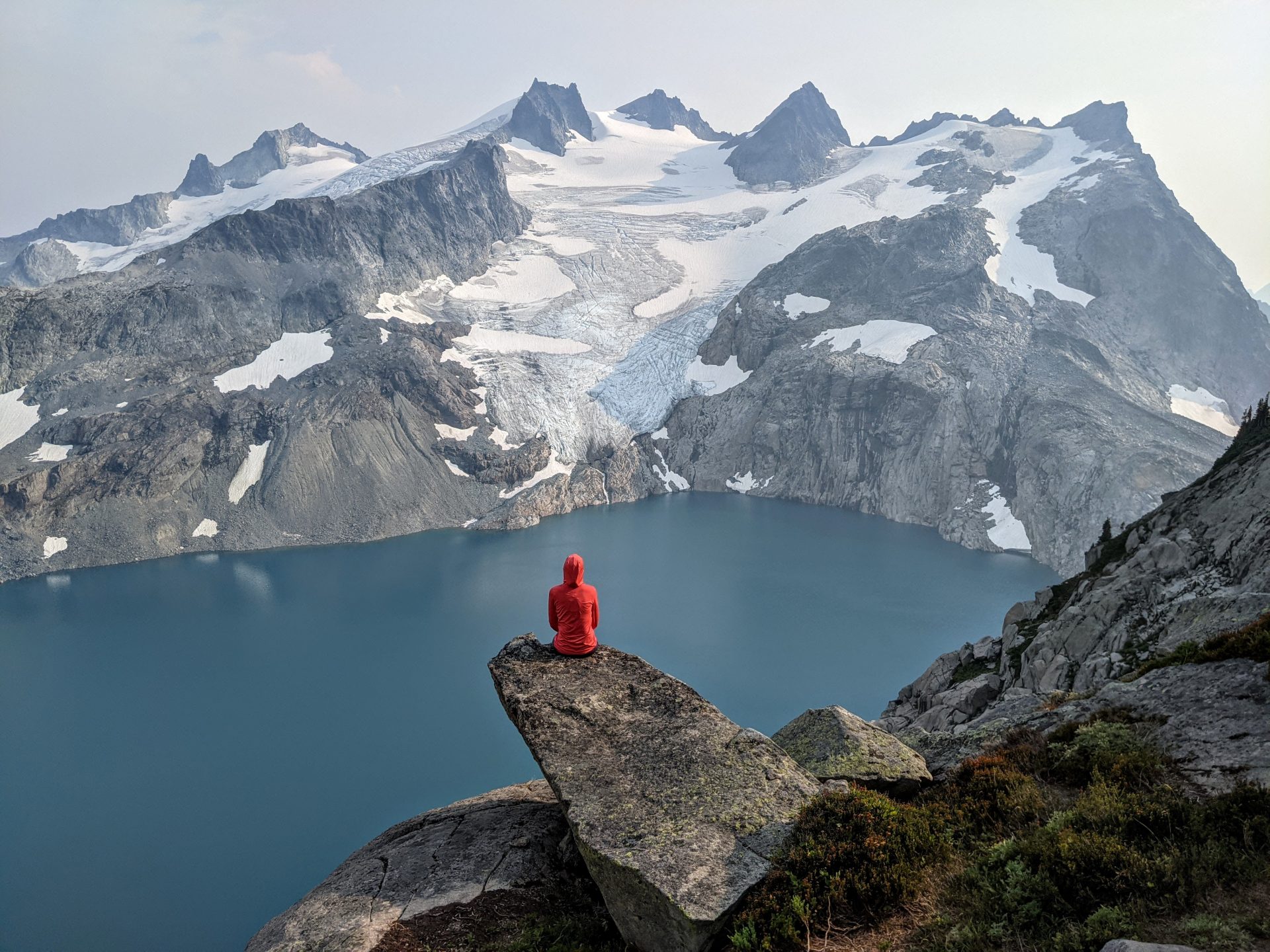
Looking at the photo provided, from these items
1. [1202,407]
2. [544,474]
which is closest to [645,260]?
[544,474]

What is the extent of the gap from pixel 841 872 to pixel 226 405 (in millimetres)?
100386

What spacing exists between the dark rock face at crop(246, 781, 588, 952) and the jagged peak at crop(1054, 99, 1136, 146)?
198 meters

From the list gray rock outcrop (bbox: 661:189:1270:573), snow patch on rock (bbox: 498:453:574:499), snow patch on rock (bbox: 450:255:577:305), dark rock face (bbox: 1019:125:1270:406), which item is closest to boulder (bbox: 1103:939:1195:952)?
gray rock outcrop (bbox: 661:189:1270:573)

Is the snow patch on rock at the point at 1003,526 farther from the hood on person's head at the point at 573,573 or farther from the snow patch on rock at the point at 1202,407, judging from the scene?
the hood on person's head at the point at 573,573

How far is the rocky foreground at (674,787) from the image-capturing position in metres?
7.14

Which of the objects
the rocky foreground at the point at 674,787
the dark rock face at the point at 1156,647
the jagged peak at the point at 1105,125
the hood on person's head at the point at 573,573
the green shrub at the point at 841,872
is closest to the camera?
the green shrub at the point at 841,872

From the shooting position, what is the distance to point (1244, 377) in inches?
4163

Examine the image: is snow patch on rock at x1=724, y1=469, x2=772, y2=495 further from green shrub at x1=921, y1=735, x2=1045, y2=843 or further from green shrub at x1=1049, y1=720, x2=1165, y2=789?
green shrub at x1=1049, y1=720, x2=1165, y2=789

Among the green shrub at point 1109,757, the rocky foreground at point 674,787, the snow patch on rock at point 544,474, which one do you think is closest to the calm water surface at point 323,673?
the snow patch on rock at point 544,474

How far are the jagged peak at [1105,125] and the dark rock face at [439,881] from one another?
648 feet

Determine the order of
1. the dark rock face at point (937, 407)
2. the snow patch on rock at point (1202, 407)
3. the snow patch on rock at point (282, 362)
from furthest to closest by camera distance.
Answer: the snow patch on rock at point (1202, 407)
the snow patch on rock at point (282, 362)
the dark rock face at point (937, 407)

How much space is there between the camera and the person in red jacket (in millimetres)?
10562

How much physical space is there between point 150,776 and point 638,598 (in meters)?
35.3

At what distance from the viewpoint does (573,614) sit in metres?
10.7
